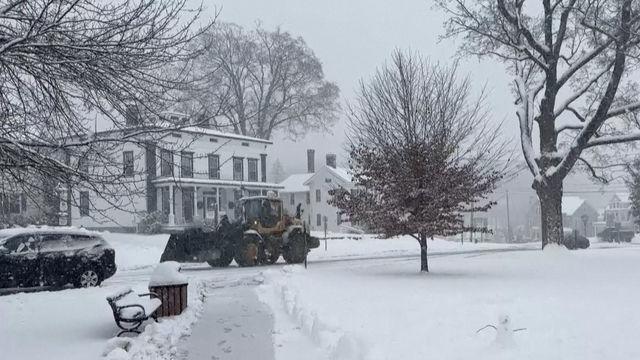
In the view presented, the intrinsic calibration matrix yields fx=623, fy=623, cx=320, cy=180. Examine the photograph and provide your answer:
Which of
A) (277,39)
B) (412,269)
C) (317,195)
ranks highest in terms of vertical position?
(277,39)

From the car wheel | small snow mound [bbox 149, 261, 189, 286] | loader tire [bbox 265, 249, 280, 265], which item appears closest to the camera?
small snow mound [bbox 149, 261, 189, 286]

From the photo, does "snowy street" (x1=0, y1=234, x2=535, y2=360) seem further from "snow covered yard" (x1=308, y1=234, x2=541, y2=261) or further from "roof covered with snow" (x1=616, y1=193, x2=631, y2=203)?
"roof covered with snow" (x1=616, y1=193, x2=631, y2=203)

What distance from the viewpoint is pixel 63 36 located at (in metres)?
7.77

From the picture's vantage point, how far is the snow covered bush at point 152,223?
3456cm

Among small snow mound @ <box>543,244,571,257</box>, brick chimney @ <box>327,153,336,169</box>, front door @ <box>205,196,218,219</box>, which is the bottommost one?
small snow mound @ <box>543,244,571,257</box>

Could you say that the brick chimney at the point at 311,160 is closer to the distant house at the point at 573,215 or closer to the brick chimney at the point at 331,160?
the brick chimney at the point at 331,160

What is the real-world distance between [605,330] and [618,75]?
593 inches

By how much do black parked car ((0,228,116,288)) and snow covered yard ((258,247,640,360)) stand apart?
451cm

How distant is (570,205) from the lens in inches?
3809

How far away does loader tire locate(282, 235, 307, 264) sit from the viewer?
2312 cm

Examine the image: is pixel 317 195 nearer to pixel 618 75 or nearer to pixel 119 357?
pixel 618 75

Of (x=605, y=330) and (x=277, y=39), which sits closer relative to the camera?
(x=605, y=330)

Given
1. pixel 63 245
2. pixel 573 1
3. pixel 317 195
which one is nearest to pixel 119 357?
pixel 63 245

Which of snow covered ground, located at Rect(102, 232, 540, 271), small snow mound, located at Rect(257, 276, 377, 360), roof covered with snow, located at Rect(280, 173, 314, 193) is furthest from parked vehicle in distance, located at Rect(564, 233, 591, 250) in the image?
small snow mound, located at Rect(257, 276, 377, 360)
